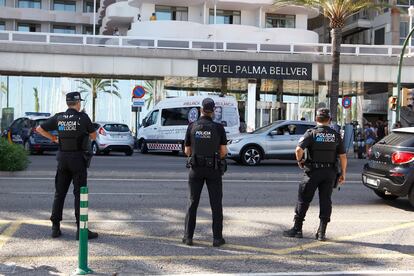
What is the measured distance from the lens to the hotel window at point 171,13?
128ft

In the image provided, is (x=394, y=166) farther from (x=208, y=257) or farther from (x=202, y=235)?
(x=208, y=257)

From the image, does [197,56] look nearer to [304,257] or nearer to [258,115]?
[258,115]

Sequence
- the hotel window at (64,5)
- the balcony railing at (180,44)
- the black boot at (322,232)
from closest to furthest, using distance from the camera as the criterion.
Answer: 1. the black boot at (322,232)
2. the balcony railing at (180,44)
3. the hotel window at (64,5)

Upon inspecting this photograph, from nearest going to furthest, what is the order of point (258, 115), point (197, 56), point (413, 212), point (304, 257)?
point (304, 257) → point (413, 212) → point (197, 56) → point (258, 115)

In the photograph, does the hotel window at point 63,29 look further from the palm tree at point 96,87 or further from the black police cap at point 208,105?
the black police cap at point 208,105

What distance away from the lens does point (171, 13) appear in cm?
3928

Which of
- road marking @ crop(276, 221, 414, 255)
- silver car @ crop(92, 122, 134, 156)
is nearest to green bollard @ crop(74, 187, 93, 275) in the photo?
road marking @ crop(276, 221, 414, 255)

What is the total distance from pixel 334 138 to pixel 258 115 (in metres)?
26.5

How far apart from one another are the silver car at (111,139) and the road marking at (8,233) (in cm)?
1519

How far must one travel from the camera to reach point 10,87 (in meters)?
32.2

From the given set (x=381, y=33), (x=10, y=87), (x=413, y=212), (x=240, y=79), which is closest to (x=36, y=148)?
(x=10, y=87)

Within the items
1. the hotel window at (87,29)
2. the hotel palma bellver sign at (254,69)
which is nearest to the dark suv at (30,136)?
the hotel palma bellver sign at (254,69)

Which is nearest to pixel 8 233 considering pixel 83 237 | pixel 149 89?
pixel 83 237

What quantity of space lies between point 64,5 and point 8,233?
61.8 metres
